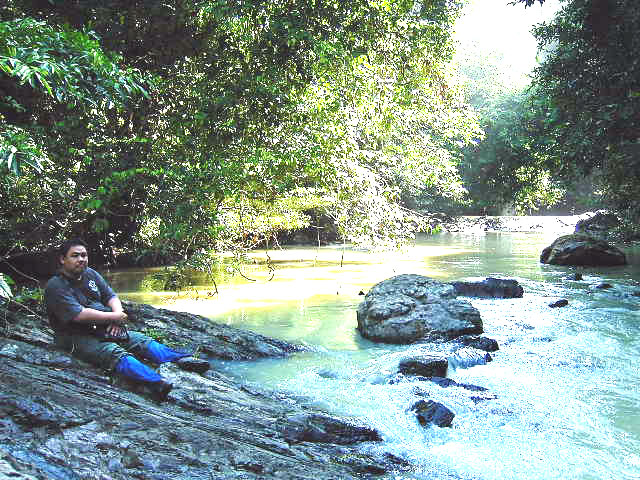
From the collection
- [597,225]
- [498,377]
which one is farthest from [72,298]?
[597,225]

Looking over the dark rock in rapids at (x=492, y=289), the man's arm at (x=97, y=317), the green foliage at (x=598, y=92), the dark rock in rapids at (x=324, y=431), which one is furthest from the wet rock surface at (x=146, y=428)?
the dark rock in rapids at (x=492, y=289)

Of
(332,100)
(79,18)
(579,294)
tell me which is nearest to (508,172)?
(579,294)

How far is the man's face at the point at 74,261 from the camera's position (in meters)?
4.77

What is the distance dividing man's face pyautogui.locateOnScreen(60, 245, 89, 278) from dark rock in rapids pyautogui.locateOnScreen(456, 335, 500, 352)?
603 cm

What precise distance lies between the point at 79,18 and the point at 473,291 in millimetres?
10653

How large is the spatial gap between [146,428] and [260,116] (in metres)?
6.45

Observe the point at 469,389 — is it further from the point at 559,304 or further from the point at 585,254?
the point at 585,254

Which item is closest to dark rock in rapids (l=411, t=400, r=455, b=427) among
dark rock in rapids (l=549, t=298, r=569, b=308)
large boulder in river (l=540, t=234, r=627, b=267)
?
dark rock in rapids (l=549, t=298, r=569, b=308)

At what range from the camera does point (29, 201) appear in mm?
9422

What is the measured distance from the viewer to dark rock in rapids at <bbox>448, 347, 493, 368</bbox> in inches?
293

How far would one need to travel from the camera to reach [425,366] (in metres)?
6.92

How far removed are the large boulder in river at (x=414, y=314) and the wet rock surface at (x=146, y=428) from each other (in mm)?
3611

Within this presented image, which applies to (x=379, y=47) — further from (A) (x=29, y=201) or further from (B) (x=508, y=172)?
(B) (x=508, y=172)

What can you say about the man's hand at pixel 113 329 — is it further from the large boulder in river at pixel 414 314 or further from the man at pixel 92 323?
the large boulder in river at pixel 414 314
